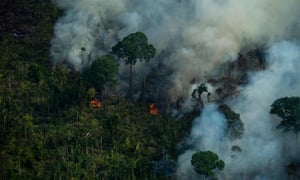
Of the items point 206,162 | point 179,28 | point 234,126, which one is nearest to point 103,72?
point 234,126

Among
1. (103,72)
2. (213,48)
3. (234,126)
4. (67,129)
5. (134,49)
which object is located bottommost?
(234,126)

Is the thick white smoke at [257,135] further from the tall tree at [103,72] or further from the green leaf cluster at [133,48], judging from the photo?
the tall tree at [103,72]

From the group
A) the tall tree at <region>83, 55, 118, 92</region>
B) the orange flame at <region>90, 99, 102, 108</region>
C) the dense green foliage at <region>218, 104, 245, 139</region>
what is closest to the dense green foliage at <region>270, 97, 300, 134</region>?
the dense green foliage at <region>218, 104, 245, 139</region>

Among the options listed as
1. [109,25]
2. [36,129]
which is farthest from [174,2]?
[36,129]

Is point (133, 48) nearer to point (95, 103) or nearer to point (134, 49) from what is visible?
→ point (134, 49)

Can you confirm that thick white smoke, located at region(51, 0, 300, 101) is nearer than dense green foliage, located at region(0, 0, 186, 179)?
No

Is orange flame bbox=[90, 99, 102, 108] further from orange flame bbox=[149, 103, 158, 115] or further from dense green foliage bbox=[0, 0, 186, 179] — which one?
orange flame bbox=[149, 103, 158, 115]
